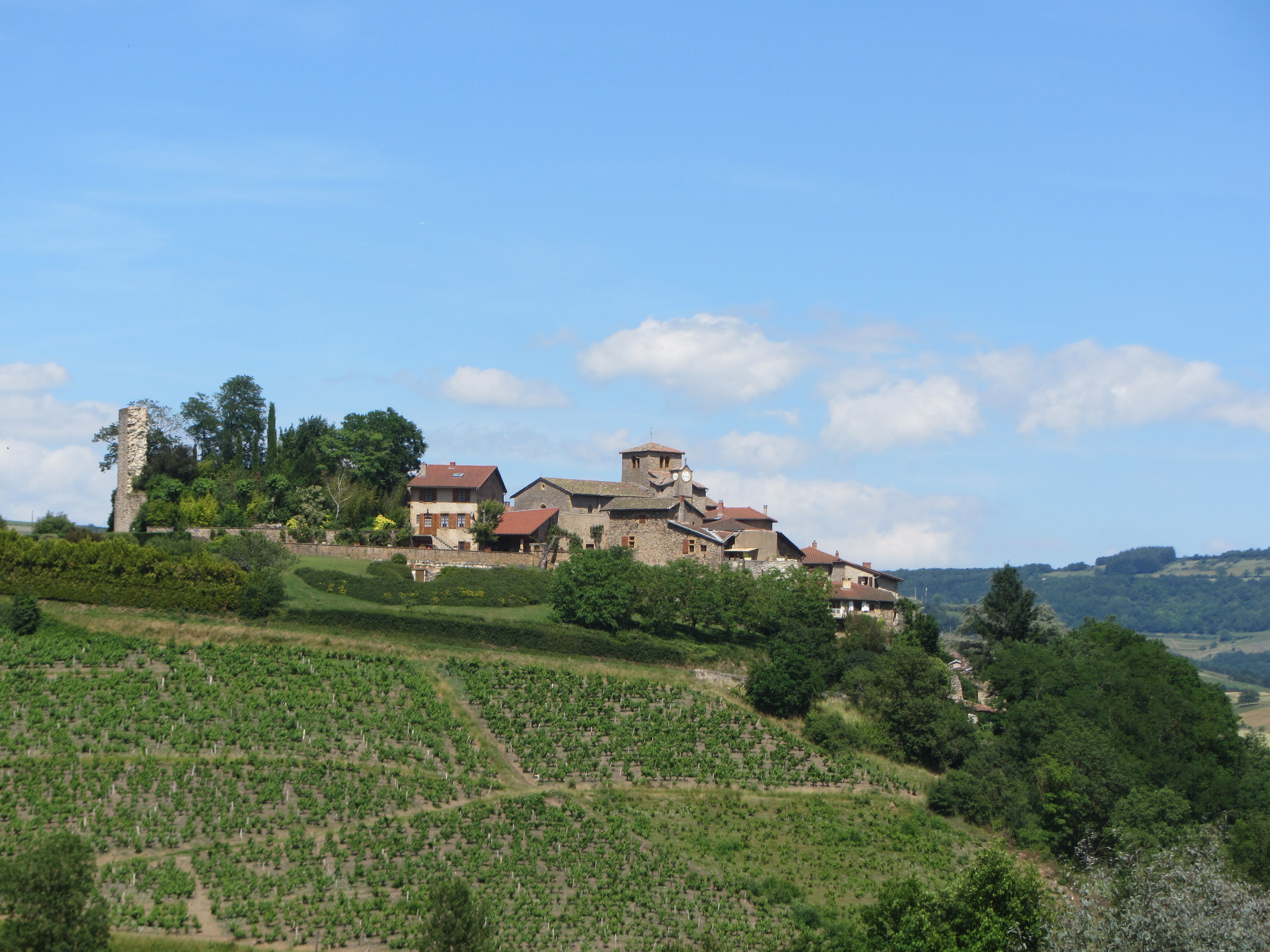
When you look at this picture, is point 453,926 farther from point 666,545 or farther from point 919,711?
point 666,545

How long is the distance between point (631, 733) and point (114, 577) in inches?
1009

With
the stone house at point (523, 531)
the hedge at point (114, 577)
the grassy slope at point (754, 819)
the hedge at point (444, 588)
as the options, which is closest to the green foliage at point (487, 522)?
the stone house at point (523, 531)

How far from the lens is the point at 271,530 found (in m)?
70.3

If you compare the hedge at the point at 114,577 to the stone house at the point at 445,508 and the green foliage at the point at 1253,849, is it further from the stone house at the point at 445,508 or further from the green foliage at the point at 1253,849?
the green foliage at the point at 1253,849

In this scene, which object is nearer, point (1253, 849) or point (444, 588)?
point (1253, 849)

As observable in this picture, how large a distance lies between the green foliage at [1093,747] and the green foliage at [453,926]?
92.2 feet

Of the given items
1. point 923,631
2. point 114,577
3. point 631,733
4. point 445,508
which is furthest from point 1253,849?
point 114,577

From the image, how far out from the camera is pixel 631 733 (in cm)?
5128

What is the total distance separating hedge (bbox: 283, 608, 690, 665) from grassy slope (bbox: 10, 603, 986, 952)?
39.1 inches

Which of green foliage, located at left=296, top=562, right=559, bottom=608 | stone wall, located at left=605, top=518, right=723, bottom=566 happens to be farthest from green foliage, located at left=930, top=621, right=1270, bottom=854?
green foliage, located at left=296, top=562, right=559, bottom=608

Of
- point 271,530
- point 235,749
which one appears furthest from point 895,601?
point 235,749

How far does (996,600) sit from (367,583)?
3835 centimetres

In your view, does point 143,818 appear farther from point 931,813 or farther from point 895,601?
point 895,601

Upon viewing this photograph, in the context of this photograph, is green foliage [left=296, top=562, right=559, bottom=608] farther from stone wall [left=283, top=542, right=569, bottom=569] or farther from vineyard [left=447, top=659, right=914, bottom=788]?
vineyard [left=447, top=659, right=914, bottom=788]
